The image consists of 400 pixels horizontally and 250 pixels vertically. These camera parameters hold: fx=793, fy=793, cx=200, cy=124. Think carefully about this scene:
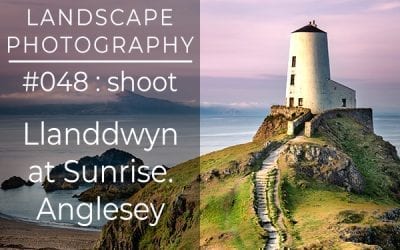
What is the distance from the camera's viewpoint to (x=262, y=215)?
44781 millimetres

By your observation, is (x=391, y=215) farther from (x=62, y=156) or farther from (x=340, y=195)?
(x=62, y=156)

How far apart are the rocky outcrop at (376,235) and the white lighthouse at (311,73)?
70.5 ft

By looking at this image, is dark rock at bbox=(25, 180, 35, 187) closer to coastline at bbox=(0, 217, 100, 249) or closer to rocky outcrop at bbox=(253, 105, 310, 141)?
coastline at bbox=(0, 217, 100, 249)

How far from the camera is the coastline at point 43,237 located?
260 ft

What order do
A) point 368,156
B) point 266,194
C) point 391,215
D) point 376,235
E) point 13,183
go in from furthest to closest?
point 13,183 < point 368,156 < point 266,194 < point 391,215 < point 376,235

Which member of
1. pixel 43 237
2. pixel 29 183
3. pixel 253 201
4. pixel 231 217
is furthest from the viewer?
pixel 29 183

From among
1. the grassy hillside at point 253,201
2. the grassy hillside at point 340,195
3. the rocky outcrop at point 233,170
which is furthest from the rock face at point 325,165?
the rocky outcrop at point 233,170

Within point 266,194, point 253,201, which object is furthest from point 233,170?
point 253,201

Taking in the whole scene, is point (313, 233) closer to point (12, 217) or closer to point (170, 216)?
point (170, 216)

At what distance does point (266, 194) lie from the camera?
4753 centimetres

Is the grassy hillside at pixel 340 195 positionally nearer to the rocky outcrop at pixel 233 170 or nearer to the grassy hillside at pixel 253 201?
the grassy hillside at pixel 253 201

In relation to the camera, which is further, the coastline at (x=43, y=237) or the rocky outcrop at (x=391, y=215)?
the coastline at (x=43, y=237)

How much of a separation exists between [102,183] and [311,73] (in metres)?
50.6

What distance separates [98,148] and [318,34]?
367 feet
